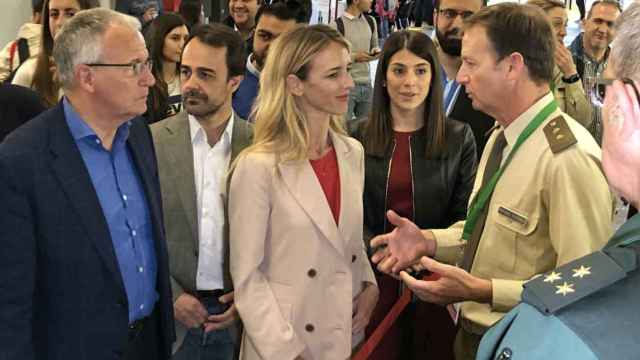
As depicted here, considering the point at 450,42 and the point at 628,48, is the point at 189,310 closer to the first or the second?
the point at 628,48

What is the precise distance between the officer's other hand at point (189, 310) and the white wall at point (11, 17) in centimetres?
496

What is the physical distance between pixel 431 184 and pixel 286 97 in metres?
0.86

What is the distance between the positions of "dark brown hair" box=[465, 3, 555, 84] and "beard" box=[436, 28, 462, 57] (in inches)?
70.3

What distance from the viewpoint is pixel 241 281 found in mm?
2287

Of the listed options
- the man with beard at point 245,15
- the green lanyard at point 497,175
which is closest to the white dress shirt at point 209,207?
the green lanyard at point 497,175

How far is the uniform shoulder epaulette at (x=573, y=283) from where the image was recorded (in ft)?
2.95

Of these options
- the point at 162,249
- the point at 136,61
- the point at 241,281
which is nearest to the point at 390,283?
the point at 241,281

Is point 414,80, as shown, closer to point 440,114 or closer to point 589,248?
point 440,114

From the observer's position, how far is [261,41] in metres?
4.40

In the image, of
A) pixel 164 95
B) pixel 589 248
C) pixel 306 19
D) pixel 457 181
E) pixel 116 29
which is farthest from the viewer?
pixel 306 19

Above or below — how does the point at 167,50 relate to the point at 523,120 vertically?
below

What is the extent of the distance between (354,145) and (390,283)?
732 mm

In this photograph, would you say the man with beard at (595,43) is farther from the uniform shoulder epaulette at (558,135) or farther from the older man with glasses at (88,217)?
the older man with glasses at (88,217)

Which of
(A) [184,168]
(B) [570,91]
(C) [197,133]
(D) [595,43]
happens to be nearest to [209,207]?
(A) [184,168]
